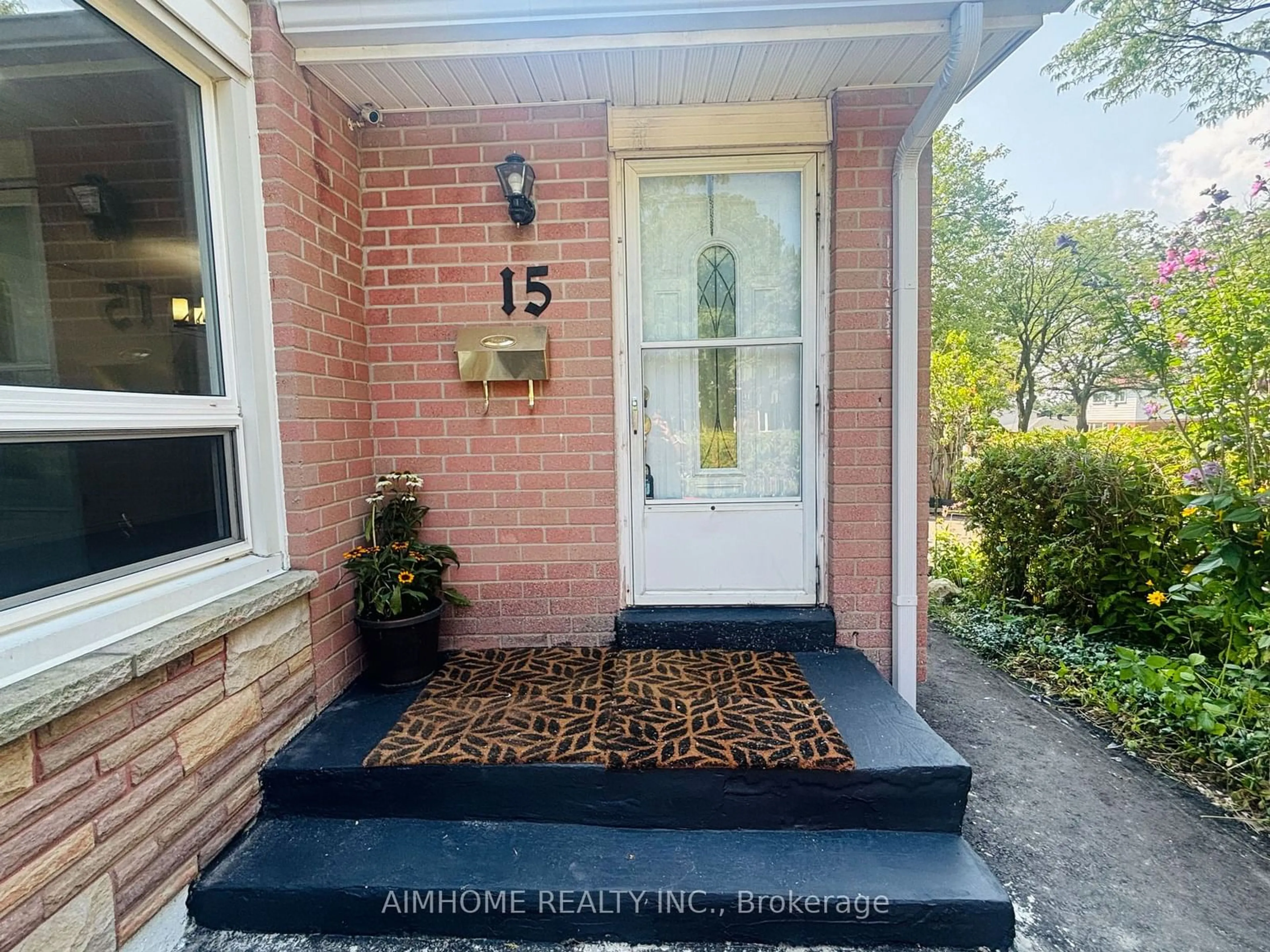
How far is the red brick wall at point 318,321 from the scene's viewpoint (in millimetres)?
1875

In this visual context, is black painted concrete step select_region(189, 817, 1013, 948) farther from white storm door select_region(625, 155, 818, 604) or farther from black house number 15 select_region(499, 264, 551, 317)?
black house number 15 select_region(499, 264, 551, 317)

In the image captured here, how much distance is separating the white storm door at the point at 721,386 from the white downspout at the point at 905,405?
333 millimetres

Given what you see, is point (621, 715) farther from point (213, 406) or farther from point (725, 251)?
point (725, 251)

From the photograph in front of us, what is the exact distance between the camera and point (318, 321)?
6.77ft

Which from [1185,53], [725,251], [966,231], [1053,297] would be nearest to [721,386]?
[725,251]

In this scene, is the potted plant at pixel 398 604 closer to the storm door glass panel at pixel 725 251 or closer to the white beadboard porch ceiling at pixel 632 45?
the storm door glass panel at pixel 725 251

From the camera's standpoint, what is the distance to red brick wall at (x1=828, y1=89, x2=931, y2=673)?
2.28m

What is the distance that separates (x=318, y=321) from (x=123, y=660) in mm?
1275

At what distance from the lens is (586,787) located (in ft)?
5.48

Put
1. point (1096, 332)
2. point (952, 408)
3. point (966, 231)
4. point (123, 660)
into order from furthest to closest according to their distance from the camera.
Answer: point (966, 231) → point (1096, 332) → point (952, 408) → point (123, 660)

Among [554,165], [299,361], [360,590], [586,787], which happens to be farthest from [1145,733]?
[299,361]

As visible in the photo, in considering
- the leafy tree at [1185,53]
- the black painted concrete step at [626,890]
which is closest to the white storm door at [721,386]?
the black painted concrete step at [626,890]

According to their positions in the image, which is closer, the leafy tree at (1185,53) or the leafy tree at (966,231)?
the leafy tree at (1185,53)

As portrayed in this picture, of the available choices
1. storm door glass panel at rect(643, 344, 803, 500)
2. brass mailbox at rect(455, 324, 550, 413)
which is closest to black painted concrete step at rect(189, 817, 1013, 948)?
storm door glass panel at rect(643, 344, 803, 500)
